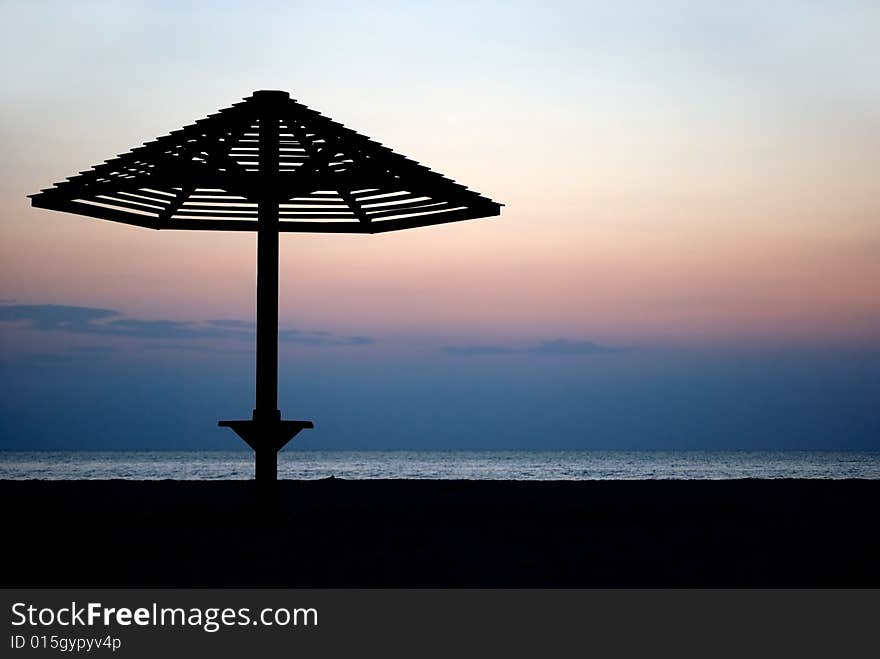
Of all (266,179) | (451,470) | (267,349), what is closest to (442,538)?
(267,349)

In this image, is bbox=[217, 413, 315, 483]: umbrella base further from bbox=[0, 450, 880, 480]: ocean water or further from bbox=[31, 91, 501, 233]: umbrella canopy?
bbox=[0, 450, 880, 480]: ocean water

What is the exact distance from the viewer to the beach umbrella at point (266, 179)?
417 inches

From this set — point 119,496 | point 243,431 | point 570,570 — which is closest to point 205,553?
point 243,431

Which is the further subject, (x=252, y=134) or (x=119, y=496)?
(x=119, y=496)

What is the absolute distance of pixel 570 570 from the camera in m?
8.49

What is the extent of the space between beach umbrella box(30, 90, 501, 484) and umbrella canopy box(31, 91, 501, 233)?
0.01m

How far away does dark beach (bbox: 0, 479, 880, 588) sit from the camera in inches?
323

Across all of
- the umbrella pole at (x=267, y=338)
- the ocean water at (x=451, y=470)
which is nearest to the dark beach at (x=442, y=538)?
the umbrella pole at (x=267, y=338)

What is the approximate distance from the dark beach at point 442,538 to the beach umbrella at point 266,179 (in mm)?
1550

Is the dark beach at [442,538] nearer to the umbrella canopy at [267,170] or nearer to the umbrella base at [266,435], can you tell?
the umbrella base at [266,435]

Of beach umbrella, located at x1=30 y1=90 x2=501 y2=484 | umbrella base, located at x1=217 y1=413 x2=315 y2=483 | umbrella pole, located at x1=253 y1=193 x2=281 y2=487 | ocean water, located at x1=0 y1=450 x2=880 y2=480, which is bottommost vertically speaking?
ocean water, located at x1=0 y1=450 x2=880 y2=480

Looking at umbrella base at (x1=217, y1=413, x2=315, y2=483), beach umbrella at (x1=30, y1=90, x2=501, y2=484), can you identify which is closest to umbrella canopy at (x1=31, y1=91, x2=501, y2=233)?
beach umbrella at (x1=30, y1=90, x2=501, y2=484)
